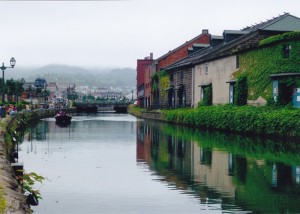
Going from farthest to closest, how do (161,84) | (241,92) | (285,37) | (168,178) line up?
(161,84), (241,92), (285,37), (168,178)

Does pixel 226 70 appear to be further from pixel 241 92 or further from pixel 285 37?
pixel 285 37

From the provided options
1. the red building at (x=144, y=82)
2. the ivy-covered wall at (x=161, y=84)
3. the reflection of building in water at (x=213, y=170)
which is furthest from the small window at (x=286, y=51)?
the red building at (x=144, y=82)

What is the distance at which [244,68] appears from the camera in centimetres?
4862

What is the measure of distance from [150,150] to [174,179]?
35.7ft

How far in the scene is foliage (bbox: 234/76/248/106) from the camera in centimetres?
4788

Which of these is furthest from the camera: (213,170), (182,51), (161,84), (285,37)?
(182,51)

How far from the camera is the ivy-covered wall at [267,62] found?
4072cm

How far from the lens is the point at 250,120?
3866 centimetres

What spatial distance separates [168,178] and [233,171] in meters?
3.09

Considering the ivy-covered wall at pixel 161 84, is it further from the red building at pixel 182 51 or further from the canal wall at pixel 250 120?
the canal wall at pixel 250 120

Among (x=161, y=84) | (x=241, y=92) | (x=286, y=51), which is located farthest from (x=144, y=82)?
(x=286, y=51)

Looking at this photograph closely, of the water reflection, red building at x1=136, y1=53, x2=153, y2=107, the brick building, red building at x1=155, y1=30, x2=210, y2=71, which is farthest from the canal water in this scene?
red building at x1=136, y1=53, x2=153, y2=107

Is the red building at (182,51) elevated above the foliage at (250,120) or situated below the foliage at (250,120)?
above

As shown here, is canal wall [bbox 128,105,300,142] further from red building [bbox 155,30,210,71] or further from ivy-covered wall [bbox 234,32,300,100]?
red building [bbox 155,30,210,71]
